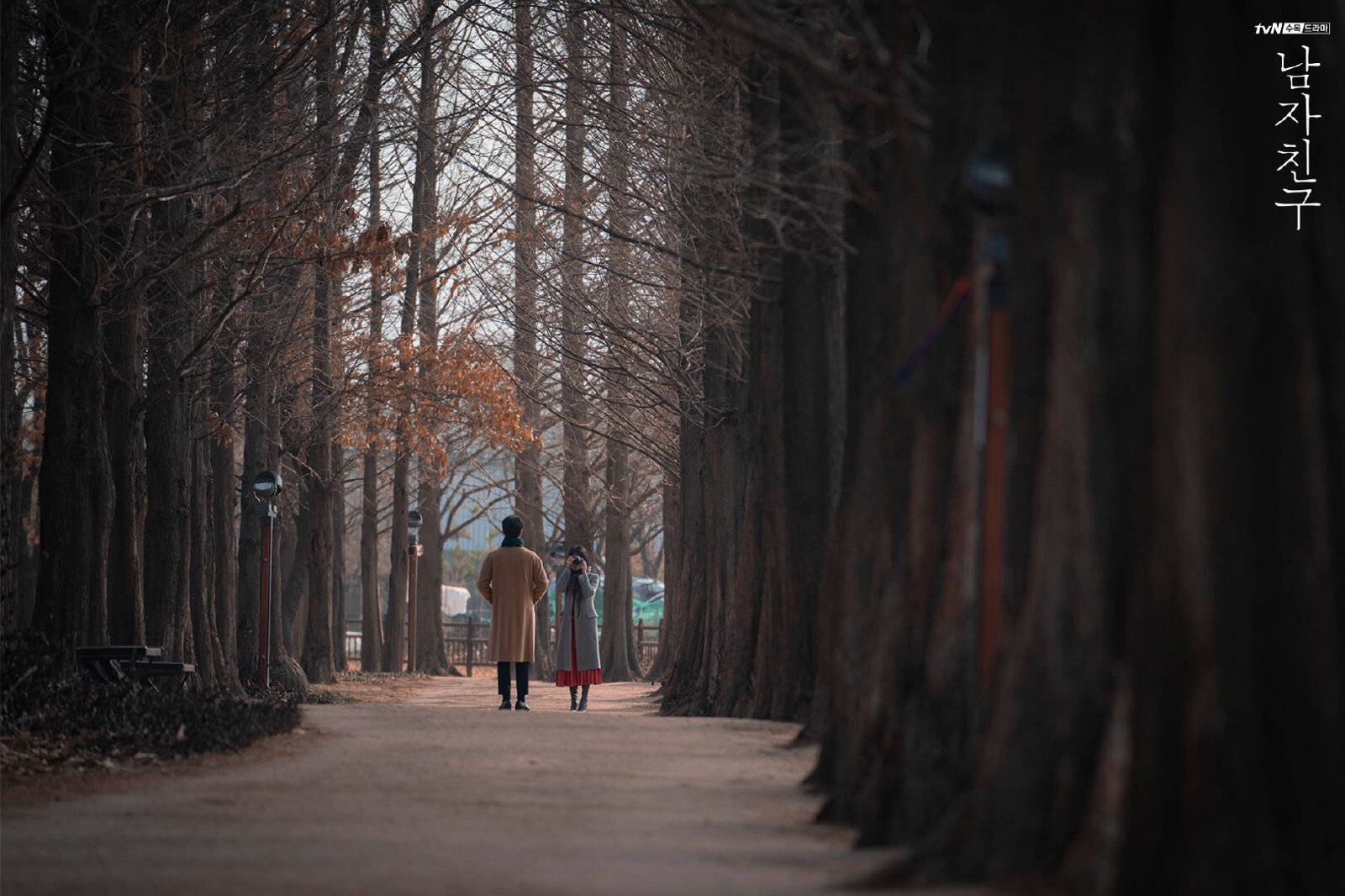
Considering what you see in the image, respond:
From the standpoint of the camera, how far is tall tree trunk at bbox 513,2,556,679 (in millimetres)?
20016

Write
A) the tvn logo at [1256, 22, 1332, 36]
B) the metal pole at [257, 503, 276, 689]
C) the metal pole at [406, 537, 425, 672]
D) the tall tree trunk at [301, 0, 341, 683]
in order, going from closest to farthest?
the tvn logo at [1256, 22, 1332, 36], the metal pole at [257, 503, 276, 689], the tall tree trunk at [301, 0, 341, 683], the metal pole at [406, 537, 425, 672]

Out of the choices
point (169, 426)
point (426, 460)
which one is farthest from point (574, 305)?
point (426, 460)

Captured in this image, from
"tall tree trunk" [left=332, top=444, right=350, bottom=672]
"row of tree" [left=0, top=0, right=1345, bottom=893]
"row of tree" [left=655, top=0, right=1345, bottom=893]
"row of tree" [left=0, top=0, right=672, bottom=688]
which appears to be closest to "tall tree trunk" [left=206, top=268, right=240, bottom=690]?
"row of tree" [left=0, top=0, right=672, bottom=688]

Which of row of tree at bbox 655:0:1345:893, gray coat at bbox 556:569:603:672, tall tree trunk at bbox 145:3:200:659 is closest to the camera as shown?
row of tree at bbox 655:0:1345:893

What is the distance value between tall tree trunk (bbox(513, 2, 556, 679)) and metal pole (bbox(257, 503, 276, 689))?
4694mm

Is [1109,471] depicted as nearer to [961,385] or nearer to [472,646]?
[961,385]

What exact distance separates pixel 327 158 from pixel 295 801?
1194 cm

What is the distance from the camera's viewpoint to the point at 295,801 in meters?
7.87

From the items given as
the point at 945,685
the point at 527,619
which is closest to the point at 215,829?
the point at 945,685

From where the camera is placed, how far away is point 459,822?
7098 millimetres

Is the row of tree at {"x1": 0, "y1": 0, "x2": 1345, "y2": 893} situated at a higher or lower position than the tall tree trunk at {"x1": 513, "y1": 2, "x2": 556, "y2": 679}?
lower

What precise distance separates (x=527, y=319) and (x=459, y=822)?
2455 cm

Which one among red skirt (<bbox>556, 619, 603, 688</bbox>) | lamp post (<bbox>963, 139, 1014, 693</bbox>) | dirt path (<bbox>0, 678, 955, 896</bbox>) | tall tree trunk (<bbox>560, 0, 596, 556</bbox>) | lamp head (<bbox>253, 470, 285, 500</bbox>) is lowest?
dirt path (<bbox>0, 678, 955, 896</bbox>)

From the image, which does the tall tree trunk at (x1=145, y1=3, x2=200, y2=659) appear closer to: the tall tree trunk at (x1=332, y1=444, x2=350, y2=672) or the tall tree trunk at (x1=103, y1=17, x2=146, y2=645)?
the tall tree trunk at (x1=103, y1=17, x2=146, y2=645)
